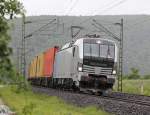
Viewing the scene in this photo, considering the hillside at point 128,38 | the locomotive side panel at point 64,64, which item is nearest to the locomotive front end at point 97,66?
the locomotive side panel at point 64,64

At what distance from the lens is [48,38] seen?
6186 inches

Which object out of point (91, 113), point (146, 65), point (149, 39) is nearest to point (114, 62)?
point (91, 113)

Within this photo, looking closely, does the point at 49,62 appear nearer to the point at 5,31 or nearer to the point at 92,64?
the point at 92,64

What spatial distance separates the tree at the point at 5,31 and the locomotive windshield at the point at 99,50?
15590 mm

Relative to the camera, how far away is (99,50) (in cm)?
3469

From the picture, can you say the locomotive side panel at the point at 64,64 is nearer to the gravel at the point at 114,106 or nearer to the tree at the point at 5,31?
the gravel at the point at 114,106

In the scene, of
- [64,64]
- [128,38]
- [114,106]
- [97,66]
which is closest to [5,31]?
[114,106]

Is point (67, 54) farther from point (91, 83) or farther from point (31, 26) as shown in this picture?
point (31, 26)

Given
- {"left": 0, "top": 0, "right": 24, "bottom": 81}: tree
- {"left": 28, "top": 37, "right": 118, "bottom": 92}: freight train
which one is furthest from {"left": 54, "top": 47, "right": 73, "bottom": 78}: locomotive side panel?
{"left": 0, "top": 0, "right": 24, "bottom": 81}: tree

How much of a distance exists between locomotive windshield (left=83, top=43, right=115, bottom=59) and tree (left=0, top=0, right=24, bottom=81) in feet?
51.1

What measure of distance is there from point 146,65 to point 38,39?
30.8m

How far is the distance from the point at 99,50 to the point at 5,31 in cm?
1722

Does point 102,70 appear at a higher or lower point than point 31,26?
lower

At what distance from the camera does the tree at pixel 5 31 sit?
1733cm
